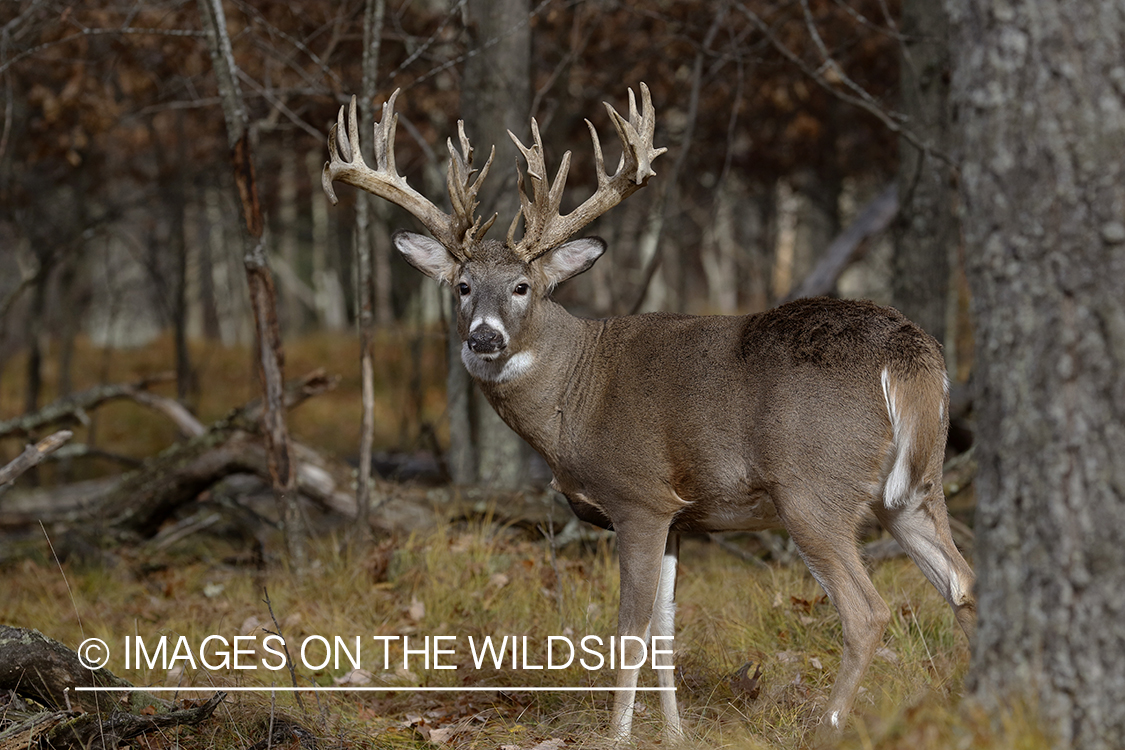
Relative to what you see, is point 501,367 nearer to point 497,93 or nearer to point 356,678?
point 356,678

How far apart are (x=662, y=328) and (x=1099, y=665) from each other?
2.42m

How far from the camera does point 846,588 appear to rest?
3.79 meters

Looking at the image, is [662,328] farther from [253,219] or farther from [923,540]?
[253,219]

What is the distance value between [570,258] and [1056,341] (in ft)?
9.28

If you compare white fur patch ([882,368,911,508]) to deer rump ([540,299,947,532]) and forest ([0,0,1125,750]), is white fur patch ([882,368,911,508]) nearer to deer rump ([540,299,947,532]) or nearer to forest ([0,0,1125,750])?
deer rump ([540,299,947,532])

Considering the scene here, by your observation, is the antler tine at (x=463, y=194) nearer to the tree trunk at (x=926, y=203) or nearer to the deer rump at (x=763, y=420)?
the deer rump at (x=763, y=420)

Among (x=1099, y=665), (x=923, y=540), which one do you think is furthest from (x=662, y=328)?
(x=1099, y=665)

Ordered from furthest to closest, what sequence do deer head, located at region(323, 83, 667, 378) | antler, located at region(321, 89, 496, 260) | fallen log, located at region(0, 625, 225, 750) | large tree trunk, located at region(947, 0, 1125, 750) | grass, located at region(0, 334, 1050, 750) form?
1. antler, located at region(321, 89, 496, 260)
2. deer head, located at region(323, 83, 667, 378)
3. grass, located at region(0, 334, 1050, 750)
4. fallen log, located at region(0, 625, 225, 750)
5. large tree trunk, located at region(947, 0, 1125, 750)

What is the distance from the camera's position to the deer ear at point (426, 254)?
16.4 ft

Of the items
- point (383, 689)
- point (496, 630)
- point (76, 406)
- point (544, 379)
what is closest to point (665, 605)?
point (496, 630)

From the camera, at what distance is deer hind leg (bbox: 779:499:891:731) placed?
3.66m

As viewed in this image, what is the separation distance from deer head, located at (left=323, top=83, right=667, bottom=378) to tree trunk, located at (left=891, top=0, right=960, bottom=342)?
2.80m

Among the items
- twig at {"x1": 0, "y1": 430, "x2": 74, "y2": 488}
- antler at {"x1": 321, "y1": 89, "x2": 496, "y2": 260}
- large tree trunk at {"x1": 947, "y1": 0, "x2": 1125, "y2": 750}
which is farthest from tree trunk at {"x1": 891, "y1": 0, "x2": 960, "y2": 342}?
twig at {"x1": 0, "y1": 430, "x2": 74, "y2": 488}

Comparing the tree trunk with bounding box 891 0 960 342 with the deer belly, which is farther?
the tree trunk with bounding box 891 0 960 342
